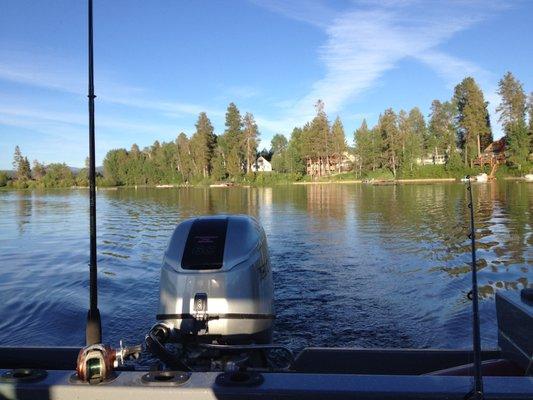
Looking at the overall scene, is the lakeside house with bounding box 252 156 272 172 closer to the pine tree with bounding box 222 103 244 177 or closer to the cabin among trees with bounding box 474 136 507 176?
the pine tree with bounding box 222 103 244 177

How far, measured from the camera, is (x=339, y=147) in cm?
10812

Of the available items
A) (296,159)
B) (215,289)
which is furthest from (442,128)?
(215,289)

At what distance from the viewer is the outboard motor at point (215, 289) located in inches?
198

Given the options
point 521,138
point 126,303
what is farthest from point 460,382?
point 521,138

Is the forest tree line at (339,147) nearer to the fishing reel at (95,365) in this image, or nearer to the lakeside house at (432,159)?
the lakeside house at (432,159)

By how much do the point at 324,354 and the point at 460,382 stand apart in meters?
1.68

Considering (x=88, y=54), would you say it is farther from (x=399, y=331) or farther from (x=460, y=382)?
(x=399, y=331)

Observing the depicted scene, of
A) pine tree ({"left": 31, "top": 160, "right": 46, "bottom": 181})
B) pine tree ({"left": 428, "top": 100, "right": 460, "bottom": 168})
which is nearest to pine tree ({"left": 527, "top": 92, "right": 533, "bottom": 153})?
pine tree ({"left": 428, "top": 100, "right": 460, "bottom": 168})

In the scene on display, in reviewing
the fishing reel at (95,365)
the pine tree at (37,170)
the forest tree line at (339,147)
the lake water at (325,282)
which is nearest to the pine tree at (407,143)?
the forest tree line at (339,147)

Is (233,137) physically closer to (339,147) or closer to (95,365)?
(339,147)

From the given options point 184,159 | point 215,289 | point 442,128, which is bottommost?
point 215,289

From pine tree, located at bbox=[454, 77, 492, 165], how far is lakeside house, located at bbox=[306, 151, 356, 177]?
94.8 ft

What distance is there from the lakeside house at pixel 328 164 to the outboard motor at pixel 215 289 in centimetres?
10553

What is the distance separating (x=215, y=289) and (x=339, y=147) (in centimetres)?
10507
